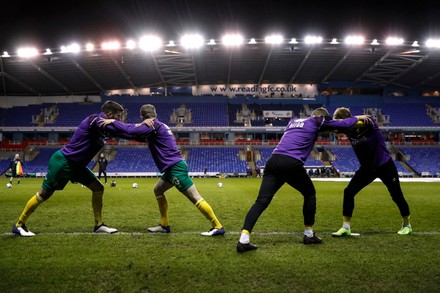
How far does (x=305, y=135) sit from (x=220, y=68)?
42198mm

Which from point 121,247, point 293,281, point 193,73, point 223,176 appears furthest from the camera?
point 193,73

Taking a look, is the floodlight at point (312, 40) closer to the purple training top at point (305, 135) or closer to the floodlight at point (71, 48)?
the floodlight at point (71, 48)

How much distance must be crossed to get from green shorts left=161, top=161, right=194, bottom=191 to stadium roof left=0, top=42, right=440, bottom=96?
3403cm

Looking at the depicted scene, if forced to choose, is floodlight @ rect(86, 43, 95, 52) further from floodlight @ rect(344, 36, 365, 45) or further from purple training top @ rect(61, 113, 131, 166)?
purple training top @ rect(61, 113, 131, 166)

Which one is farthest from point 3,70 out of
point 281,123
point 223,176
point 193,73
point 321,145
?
point 321,145

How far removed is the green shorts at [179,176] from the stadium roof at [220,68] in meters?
34.0

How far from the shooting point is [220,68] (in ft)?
154

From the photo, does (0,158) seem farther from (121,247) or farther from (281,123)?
(121,247)

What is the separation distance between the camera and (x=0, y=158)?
46.6 meters

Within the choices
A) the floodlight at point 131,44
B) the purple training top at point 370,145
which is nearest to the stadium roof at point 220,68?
the floodlight at point 131,44

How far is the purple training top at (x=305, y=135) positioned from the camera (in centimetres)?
569

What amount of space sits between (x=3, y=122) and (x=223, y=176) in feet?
102

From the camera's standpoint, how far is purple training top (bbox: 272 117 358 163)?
5687mm

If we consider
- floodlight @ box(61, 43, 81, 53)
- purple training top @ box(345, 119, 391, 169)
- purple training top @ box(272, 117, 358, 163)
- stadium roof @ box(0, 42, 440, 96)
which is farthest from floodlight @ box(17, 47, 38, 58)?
purple training top @ box(345, 119, 391, 169)
